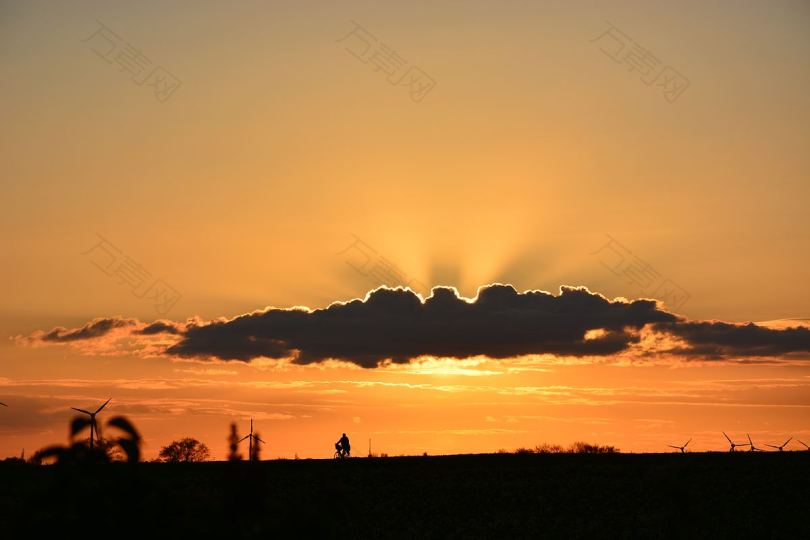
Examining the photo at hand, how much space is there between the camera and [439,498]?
2576 inches

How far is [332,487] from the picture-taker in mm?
8258

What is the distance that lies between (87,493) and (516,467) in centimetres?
7294

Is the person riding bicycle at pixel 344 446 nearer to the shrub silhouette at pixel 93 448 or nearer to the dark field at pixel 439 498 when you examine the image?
the dark field at pixel 439 498

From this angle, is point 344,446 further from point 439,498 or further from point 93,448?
point 93,448

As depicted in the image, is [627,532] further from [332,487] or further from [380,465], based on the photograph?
[332,487]

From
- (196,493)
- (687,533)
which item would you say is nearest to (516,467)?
(687,533)

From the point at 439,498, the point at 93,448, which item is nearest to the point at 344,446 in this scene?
the point at 439,498

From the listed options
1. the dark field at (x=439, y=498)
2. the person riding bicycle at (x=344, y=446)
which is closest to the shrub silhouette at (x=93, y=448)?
the dark field at (x=439, y=498)

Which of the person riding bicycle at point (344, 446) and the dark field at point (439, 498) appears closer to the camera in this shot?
the dark field at point (439, 498)

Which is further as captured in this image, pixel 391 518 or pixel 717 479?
pixel 717 479

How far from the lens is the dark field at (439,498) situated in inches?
349

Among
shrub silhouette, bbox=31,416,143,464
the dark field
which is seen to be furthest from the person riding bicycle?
shrub silhouette, bbox=31,416,143,464

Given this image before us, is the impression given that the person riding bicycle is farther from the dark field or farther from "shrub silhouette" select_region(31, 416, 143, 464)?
"shrub silhouette" select_region(31, 416, 143, 464)

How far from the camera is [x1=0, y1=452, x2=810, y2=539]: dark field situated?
8875 millimetres
